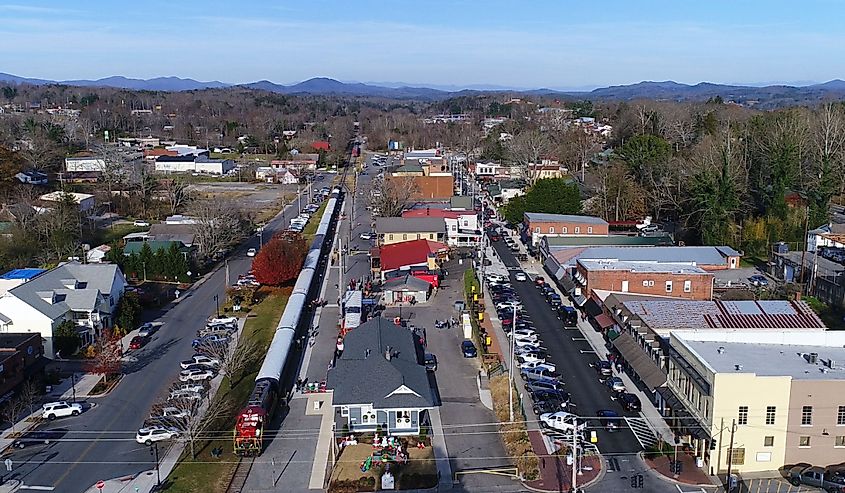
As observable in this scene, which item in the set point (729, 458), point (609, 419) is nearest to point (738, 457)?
point (729, 458)

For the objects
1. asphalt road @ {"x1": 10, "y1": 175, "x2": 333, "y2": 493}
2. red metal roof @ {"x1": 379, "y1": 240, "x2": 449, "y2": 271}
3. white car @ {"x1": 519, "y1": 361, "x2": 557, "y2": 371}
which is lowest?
asphalt road @ {"x1": 10, "y1": 175, "x2": 333, "y2": 493}

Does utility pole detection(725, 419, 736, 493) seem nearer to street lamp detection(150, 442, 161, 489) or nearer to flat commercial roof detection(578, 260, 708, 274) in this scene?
street lamp detection(150, 442, 161, 489)

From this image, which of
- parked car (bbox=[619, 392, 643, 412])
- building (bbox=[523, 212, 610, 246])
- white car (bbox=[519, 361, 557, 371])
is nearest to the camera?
parked car (bbox=[619, 392, 643, 412])

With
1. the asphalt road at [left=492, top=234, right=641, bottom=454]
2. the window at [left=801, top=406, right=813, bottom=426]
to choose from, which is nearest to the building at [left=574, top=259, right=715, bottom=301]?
the asphalt road at [left=492, top=234, right=641, bottom=454]

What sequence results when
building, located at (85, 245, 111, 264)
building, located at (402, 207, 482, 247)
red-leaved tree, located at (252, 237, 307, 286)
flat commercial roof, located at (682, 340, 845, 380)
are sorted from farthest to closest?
building, located at (402, 207, 482, 247) → building, located at (85, 245, 111, 264) → red-leaved tree, located at (252, 237, 307, 286) → flat commercial roof, located at (682, 340, 845, 380)

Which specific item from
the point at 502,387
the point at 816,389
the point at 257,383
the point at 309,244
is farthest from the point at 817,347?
the point at 309,244

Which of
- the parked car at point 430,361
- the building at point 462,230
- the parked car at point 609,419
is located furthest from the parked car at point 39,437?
the building at point 462,230
